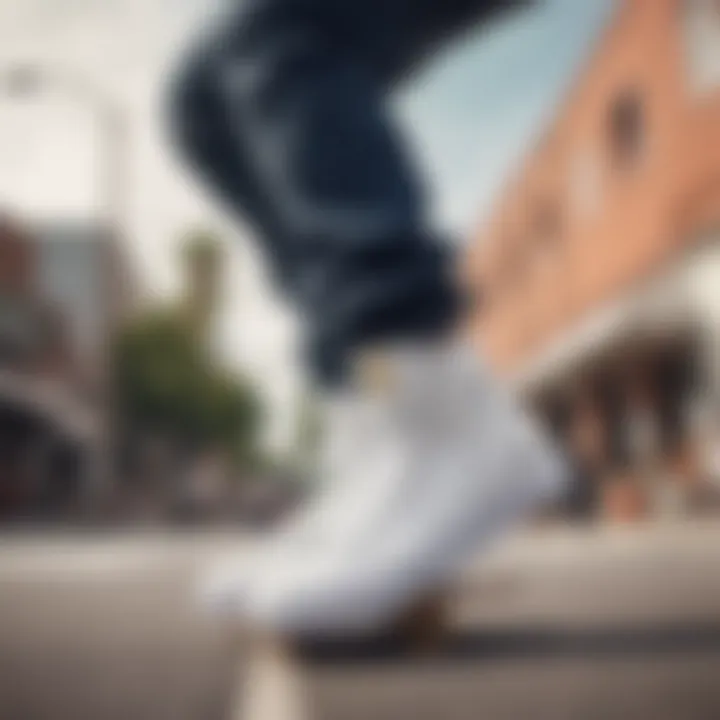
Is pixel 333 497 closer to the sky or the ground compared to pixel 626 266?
closer to the ground

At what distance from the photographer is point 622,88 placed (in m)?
0.78

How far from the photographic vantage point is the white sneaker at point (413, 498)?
0.69m

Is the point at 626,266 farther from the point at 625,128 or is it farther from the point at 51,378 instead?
the point at 51,378

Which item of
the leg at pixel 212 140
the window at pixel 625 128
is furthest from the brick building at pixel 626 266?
the leg at pixel 212 140

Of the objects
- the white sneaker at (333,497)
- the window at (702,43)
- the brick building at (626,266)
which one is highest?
the window at (702,43)

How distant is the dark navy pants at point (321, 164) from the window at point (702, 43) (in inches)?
7.9

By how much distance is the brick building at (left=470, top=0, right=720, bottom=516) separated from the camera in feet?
2.36

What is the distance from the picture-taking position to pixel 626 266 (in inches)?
29.3

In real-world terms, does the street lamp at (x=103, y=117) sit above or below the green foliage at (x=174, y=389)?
above

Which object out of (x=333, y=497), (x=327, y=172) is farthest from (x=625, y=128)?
(x=333, y=497)

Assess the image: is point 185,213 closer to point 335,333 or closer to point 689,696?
point 335,333

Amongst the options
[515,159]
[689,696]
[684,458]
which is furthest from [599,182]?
[689,696]

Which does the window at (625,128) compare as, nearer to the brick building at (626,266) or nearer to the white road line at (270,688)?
the brick building at (626,266)

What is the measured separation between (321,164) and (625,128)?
223mm
